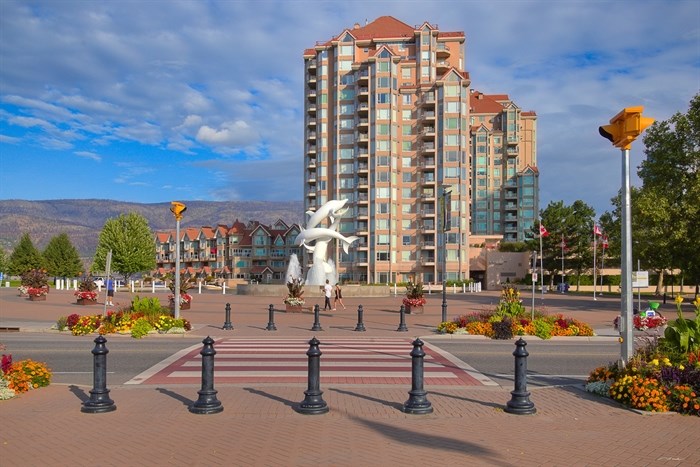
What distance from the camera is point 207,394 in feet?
27.6

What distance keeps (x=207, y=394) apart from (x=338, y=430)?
2.00 metres

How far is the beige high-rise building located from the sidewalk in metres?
68.8

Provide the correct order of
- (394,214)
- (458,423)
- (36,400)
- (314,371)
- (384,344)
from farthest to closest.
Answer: (394,214) → (384,344) → (36,400) → (314,371) → (458,423)

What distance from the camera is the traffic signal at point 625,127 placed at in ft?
31.2

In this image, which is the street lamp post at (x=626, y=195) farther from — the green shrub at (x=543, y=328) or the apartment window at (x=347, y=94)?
the apartment window at (x=347, y=94)

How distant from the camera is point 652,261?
47.0 m

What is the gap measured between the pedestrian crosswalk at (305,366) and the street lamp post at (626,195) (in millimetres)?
2489

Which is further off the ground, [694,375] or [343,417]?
[694,375]

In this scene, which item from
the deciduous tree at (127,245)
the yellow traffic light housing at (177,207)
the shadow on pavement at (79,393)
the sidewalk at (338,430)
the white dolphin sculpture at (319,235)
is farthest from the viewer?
the deciduous tree at (127,245)

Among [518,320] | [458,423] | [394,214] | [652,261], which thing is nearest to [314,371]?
[458,423]

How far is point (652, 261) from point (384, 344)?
37004mm

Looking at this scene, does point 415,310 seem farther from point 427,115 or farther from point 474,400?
point 427,115

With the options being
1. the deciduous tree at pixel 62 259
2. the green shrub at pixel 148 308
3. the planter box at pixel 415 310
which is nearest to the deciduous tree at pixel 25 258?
the deciduous tree at pixel 62 259

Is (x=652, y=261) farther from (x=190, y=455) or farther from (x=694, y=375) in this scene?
(x=190, y=455)
